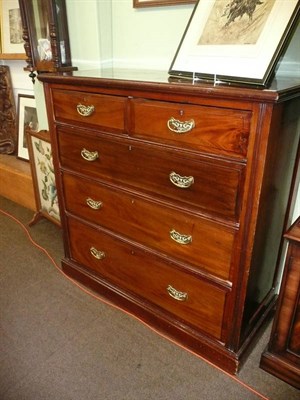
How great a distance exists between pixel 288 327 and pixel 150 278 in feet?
1.85

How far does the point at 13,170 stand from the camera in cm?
248

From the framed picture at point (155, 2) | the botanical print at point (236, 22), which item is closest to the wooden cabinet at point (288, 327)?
the botanical print at point (236, 22)

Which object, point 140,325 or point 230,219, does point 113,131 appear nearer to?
point 230,219

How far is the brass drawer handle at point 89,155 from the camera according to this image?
1333 mm

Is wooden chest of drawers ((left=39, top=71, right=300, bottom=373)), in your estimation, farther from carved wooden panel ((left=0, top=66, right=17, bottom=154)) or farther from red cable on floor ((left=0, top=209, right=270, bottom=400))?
carved wooden panel ((left=0, top=66, right=17, bottom=154))

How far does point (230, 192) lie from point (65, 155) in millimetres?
809

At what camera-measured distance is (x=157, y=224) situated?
1250 millimetres

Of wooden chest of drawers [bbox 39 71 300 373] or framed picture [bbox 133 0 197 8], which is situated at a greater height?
framed picture [bbox 133 0 197 8]

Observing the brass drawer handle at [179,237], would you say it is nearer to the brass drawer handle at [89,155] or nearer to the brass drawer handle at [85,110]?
the brass drawer handle at [89,155]

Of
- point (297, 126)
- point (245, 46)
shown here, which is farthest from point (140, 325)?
point (245, 46)

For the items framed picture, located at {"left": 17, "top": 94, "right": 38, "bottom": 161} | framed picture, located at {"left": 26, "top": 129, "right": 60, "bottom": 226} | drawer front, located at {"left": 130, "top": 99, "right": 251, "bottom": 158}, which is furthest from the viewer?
framed picture, located at {"left": 17, "top": 94, "right": 38, "bottom": 161}

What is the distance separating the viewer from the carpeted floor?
3.99ft

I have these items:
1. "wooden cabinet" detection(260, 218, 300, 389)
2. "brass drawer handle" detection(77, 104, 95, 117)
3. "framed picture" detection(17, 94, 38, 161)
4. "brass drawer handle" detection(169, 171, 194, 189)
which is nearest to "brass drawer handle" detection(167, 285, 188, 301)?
"wooden cabinet" detection(260, 218, 300, 389)

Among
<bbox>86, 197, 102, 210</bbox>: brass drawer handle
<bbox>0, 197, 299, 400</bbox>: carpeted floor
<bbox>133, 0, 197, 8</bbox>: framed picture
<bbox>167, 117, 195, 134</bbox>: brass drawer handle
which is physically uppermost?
<bbox>133, 0, 197, 8</bbox>: framed picture
